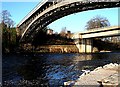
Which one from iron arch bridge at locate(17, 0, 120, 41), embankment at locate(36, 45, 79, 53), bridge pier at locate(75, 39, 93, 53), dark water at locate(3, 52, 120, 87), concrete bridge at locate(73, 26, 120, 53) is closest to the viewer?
dark water at locate(3, 52, 120, 87)

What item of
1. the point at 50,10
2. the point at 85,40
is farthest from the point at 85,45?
the point at 50,10

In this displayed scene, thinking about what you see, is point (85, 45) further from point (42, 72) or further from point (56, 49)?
point (42, 72)

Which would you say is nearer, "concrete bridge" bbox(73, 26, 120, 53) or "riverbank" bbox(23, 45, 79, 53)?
"concrete bridge" bbox(73, 26, 120, 53)

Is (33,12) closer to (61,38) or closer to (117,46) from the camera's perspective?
(61,38)

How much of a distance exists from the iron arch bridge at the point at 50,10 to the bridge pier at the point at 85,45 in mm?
11794

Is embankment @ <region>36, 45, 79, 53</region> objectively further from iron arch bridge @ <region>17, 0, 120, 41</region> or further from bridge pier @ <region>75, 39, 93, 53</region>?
iron arch bridge @ <region>17, 0, 120, 41</region>

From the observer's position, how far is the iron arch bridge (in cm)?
3694

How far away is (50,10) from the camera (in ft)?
135

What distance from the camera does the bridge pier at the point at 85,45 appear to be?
6109cm

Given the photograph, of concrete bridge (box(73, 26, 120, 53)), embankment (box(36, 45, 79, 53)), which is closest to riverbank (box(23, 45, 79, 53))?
embankment (box(36, 45, 79, 53))

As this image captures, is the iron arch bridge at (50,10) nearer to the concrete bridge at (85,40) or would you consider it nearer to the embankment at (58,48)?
the embankment at (58,48)

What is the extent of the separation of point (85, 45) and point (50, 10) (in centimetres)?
2248

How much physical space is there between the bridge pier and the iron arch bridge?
38.7ft

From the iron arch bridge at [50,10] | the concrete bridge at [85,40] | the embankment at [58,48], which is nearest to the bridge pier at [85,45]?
the concrete bridge at [85,40]
